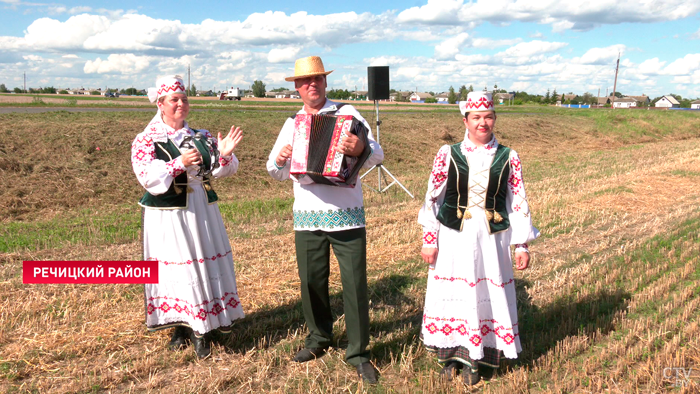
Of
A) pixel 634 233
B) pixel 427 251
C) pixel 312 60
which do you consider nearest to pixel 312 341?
pixel 427 251

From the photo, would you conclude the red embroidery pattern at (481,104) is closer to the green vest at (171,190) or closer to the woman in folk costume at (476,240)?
the woman in folk costume at (476,240)

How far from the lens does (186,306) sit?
4910 millimetres

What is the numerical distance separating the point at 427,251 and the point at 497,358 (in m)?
1.05

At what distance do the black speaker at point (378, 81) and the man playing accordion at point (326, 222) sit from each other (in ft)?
27.1

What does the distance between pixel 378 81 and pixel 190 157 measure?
28.8 feet

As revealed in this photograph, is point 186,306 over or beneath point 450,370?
over

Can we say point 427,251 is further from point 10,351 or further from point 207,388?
point 10,351

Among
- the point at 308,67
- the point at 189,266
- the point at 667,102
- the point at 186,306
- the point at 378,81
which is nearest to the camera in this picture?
the point at 308,67

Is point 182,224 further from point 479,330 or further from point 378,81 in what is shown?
point 378,81

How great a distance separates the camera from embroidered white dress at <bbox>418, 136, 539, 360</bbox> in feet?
14.3

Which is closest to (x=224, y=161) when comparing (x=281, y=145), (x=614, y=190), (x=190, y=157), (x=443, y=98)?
(x=190, y=157)

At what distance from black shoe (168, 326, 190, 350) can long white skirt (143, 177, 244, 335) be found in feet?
0.78

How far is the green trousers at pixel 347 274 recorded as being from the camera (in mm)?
4641

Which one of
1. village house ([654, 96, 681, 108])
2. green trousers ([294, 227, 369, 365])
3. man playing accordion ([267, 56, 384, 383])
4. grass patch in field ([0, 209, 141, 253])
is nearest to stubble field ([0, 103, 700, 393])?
grass patch in field ([0, 209, 141, 253])
